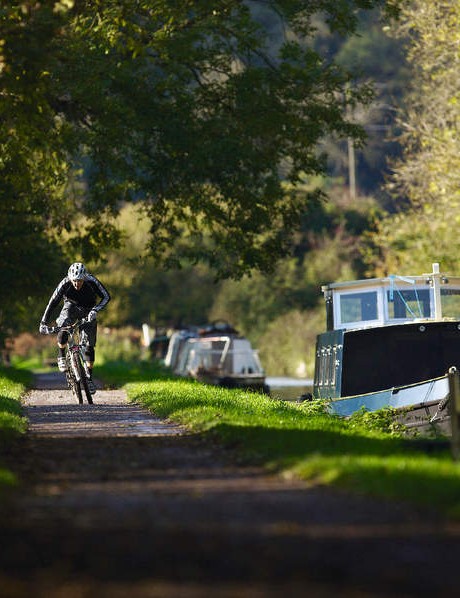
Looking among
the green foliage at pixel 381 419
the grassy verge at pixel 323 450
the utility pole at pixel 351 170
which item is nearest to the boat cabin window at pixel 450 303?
the green foliage at pixel 381 419

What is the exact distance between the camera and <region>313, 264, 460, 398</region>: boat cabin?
27.8m

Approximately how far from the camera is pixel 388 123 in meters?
105

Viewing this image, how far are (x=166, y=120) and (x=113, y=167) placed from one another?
4.70 ft

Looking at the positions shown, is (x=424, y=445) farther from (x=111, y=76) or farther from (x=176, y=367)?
(x=176, y=367)

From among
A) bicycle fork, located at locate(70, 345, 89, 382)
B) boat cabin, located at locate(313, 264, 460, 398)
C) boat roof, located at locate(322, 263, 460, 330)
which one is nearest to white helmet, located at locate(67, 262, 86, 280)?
bicycle fork, located at locate(70, 345, 89, 382)


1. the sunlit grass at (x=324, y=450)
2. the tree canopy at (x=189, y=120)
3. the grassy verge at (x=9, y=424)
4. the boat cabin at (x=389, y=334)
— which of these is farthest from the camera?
the tree canopy at (x=189, y=120)

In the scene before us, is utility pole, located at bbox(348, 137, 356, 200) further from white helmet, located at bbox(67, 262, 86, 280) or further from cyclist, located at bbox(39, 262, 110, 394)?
white helmet, located at bbox(67, 262, 86, 280)

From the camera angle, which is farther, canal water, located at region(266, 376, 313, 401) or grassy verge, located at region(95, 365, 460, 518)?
canal water, located at region(266, 376, 313, 401)

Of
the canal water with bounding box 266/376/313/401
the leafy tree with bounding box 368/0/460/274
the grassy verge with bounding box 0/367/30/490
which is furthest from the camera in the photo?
the canal water with bounding box 266/376/313/401

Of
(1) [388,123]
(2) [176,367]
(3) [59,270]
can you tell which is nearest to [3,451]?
(3) [59,270]

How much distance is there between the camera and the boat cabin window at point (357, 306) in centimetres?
2966

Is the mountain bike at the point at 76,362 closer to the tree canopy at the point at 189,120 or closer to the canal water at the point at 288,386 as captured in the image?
the tree canopy at the point at 189,120

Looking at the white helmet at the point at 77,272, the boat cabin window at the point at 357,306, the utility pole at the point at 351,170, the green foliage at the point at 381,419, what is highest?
the utility pole at the point at 351,170

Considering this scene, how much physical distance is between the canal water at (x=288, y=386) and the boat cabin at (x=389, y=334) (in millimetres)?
15110
